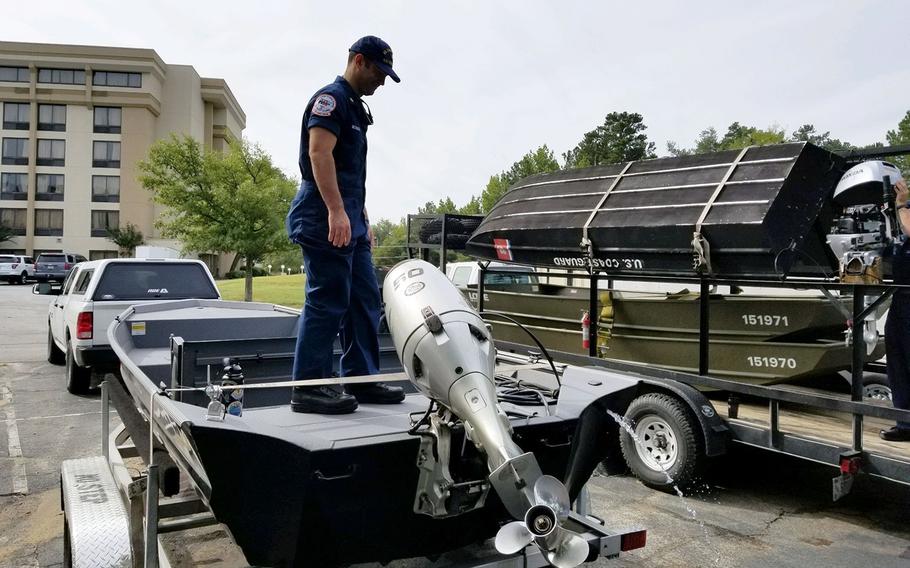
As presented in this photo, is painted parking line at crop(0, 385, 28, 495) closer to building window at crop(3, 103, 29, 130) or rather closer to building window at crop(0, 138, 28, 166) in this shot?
building window at crop(0, 138, 28, 166)

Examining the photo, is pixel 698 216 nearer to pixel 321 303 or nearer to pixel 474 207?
pixel 321 303

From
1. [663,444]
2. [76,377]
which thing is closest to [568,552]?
[663,444]

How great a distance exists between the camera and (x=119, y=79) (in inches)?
2142

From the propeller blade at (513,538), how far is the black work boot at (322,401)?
4.38 ft

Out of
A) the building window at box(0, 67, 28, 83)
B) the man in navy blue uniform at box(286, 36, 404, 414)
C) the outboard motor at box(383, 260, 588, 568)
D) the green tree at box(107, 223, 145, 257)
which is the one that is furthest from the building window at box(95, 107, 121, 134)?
the outboard motor at box(383, 260, 588, 568)

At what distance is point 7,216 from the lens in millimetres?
55688

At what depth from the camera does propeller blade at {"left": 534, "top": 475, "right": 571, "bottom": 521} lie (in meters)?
2.04

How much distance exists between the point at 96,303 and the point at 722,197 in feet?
24.0

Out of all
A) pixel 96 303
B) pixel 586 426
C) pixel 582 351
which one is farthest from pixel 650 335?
pixel 96 303

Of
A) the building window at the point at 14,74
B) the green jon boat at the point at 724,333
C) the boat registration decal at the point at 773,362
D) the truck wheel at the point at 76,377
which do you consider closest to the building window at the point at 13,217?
the building window at the point at 14,74

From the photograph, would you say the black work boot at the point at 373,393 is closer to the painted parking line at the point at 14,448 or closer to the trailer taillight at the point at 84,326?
the painted parking line at the point at 14,448

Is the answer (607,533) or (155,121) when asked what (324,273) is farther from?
(155,121)

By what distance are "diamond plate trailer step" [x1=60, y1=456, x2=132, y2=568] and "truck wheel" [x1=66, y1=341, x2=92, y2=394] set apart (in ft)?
21.0

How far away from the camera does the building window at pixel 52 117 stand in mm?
55062
